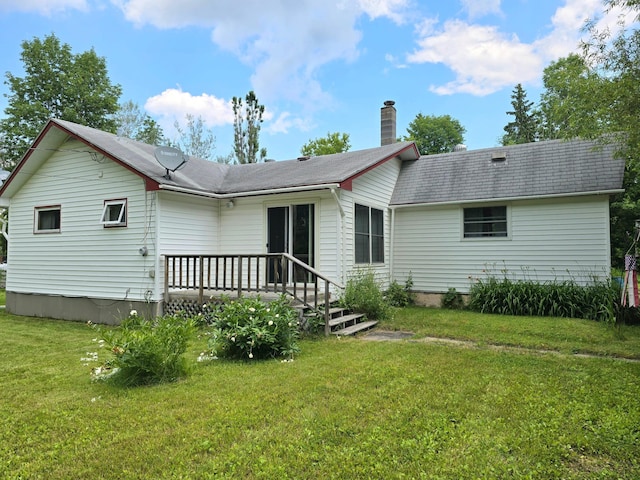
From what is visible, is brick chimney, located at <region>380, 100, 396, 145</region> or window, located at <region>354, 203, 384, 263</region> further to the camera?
brick chimney, located at <region>380, 100, 396, 145</region>

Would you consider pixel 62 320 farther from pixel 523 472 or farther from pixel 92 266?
pixel 523 472

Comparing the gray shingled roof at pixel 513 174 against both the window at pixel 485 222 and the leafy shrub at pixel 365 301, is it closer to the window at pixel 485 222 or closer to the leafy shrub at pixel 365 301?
the window at pixel 485 222

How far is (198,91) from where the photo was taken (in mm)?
27609

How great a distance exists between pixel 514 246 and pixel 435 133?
2812 centimetres

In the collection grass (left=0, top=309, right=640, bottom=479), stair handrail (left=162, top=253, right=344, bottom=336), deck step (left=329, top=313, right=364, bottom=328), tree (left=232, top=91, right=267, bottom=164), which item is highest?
tree (left=232, top=91, right=267, bottom=164)

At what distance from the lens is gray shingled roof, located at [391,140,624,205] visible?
955 centimetres

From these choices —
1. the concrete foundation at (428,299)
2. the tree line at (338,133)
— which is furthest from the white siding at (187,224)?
the tree line at (338,133)

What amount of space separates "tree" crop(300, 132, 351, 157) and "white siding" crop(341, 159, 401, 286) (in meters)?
18.6

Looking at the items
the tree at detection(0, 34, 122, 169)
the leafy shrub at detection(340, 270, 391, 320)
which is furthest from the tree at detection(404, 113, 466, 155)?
the leafy shrub at detection(340, 270, 391, 320)

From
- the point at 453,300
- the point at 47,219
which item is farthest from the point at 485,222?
the point at 47,219

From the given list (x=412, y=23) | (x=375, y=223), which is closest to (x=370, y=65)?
(x=412, y=23)

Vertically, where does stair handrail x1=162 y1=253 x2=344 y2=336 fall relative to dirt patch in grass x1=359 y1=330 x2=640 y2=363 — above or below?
above

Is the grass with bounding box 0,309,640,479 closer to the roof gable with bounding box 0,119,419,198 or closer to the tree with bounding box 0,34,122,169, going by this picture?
the roof gable with bounding box 0,119,419,198

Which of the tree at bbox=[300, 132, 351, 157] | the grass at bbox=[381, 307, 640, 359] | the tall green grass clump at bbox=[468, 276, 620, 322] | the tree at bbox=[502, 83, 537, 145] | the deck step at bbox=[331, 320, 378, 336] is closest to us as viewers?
the grass at bbox=[381, 307, 640, 359]
